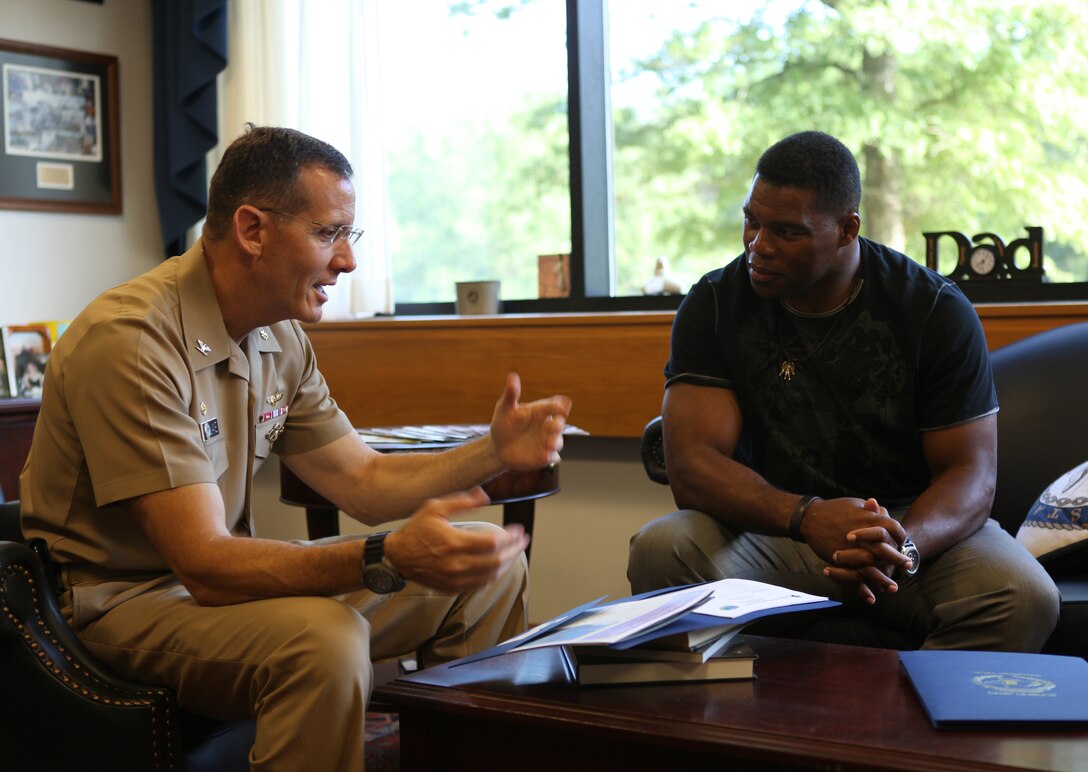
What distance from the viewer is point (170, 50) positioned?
4.04m

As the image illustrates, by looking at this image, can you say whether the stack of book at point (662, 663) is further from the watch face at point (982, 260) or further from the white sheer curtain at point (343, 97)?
the white sheer curtain at point (343, 97)

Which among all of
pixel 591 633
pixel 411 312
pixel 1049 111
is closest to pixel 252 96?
pixel 411 312

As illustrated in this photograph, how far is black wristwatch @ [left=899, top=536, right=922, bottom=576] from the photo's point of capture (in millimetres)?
2006

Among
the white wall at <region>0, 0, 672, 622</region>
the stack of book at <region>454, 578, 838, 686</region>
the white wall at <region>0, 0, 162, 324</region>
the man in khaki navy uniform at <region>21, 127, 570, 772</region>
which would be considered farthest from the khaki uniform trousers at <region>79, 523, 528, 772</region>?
the white wall at <region>0, 0, 162, 324</region>

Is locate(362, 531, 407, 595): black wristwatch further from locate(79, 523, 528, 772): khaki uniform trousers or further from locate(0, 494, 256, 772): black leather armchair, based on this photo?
locate(0, 494, 256, 772): black leather armchair

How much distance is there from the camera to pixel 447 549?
1510mm

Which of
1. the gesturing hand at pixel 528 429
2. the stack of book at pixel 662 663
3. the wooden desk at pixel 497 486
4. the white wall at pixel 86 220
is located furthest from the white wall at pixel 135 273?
the stack of book at pixel 662 663

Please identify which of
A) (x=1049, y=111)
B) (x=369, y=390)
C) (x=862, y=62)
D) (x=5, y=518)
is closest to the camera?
(x=5, y=518)

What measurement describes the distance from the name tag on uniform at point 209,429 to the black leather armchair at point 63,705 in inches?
11.9

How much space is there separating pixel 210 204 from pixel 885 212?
7.06ft

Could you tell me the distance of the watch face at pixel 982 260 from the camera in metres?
2.95

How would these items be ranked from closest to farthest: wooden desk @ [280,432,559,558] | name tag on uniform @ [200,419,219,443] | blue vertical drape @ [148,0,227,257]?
1. name tag on uniform @ [200,419,219,443]
2. wooden desk @ [280,432,559,558]
3. blue vertical drape @ [148,0,227,257]

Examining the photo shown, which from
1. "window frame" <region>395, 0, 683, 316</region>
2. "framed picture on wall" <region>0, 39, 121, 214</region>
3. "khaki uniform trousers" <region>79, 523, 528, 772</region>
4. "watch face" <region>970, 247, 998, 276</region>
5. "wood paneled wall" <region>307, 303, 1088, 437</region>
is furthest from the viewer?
"framed picture on wall" <region>0, 39, 121, 214</region>

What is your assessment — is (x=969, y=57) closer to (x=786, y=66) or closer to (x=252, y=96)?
(x=786, y=66)
